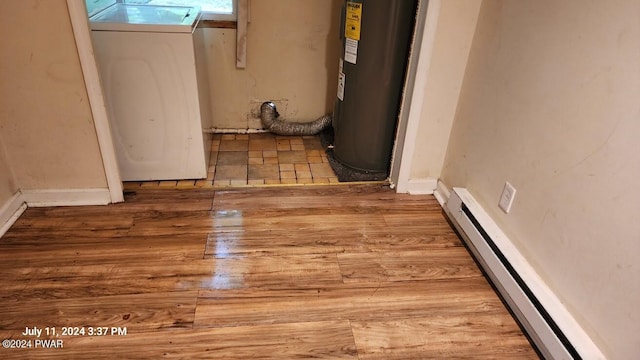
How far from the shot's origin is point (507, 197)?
1.60m

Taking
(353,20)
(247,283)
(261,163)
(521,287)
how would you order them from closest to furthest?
(521,287) → (247,283) → (353,20) → (261,163)

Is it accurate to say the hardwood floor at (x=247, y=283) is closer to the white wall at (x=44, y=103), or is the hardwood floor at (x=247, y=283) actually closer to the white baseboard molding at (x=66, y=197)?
the white baseboard molding at (x=66, y=197)

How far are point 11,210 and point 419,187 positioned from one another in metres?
2.05

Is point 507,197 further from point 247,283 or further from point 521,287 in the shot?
point 247,283

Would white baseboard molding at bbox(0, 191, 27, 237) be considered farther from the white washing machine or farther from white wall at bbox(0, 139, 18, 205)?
the white washing machine

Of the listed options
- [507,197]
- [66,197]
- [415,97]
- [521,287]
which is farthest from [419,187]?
[66,197]

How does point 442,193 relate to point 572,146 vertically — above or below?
below

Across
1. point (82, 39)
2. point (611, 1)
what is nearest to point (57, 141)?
point (82, 39)

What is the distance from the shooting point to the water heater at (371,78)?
199 centimetres

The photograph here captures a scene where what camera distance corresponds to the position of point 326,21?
263cm

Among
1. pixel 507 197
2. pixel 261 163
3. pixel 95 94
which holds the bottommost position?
pixel 261 163

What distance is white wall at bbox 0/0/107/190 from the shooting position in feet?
5.14

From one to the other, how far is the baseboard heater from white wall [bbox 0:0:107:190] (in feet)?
5.79

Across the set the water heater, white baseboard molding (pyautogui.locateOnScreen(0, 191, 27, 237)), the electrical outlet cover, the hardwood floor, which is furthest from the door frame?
the electrical outlet cover
